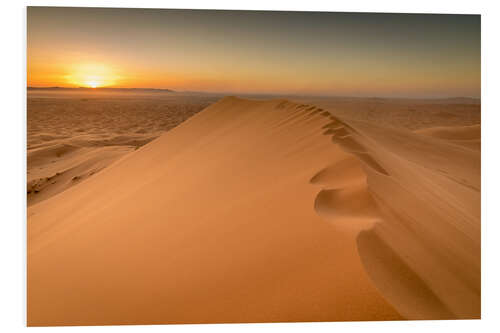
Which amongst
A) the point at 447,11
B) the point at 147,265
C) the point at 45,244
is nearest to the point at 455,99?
the point at 447,11

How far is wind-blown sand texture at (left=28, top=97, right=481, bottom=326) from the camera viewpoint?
2.23 metres

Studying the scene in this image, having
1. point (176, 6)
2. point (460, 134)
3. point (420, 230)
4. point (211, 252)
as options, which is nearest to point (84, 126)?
point (176, 6)

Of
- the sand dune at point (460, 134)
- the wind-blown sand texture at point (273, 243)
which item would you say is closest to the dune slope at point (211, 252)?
the wind-blown sand texture at point (273, 243)

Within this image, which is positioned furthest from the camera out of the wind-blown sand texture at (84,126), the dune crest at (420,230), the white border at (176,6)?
the wind-blown sand texture at (84,126)

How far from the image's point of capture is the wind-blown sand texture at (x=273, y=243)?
2.23m

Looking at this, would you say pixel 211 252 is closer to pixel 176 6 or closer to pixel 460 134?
pixel 176 6

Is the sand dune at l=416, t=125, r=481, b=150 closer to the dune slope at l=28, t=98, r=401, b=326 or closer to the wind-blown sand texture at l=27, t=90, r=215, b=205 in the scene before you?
the dune slope at l=28, t=98, r=401, b=326

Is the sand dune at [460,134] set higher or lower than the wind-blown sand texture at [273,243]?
higher

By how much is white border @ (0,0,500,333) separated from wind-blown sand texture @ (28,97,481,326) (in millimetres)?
123

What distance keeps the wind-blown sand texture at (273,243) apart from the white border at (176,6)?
12 cm

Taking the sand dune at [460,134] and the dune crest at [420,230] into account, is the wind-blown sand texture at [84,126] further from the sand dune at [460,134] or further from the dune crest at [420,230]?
the sand dune at [460,134]

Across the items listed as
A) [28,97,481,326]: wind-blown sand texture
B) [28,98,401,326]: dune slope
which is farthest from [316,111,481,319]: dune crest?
[28,98,401,326]: dune slope

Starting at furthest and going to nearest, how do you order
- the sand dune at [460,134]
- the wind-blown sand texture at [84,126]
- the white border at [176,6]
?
the sand dune at [460,134] → the wind-blown sand texture at [84,126] → the white border at [176,6]

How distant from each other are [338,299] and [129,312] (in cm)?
130
